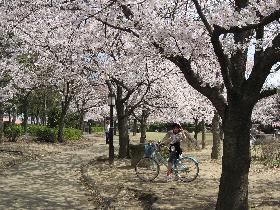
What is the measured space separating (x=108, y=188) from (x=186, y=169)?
9.42 feet

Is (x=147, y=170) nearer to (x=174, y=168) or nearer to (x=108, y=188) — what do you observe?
(x=174, y=168)

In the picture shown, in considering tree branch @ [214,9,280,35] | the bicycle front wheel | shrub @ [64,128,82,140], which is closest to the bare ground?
the bicycle front wheel

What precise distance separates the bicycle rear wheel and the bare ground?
279 millimetres

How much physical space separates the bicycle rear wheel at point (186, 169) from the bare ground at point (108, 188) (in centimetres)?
28

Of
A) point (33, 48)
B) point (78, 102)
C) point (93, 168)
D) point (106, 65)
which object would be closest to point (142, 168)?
point (93, 168)

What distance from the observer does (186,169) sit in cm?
1383

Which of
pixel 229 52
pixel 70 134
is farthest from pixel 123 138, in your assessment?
pixel 70 134

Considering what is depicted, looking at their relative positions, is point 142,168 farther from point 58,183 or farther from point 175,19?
point 175,19

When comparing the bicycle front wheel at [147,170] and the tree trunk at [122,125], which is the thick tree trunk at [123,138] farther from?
the bicycle front wheel at [147,170]

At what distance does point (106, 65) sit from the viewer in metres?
19.9

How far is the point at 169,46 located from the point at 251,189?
552cm

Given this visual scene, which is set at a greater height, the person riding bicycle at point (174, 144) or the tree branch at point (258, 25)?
the tree branch at point (258, 25)

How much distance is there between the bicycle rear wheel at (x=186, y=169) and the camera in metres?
13.8

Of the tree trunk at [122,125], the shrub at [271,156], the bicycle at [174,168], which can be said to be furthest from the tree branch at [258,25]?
the tree trunk at [122,125]
